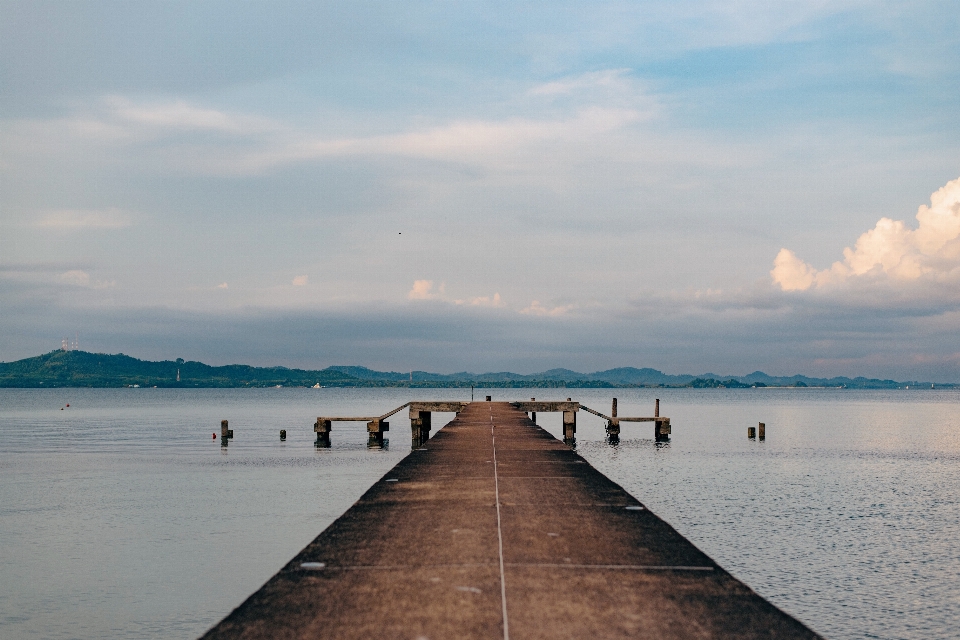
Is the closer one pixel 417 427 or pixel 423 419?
pixel 417 427

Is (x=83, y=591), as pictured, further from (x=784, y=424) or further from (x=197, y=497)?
(x=784, y=424)

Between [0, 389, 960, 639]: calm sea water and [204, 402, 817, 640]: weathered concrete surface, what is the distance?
171 inches

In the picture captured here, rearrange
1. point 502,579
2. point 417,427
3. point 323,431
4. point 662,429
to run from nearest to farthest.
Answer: point 502,579, point 417,427, point 323,431, point 662,429

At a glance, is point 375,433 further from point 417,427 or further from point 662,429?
point 662,429

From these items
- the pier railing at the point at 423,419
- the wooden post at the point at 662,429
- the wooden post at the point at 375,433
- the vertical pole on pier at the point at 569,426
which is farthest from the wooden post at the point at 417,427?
the wooden post at the point at 662,429

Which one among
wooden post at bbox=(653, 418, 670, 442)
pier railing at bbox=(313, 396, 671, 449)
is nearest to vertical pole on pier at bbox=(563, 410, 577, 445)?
pier railing at bbox=(313, 396, 671, 449)

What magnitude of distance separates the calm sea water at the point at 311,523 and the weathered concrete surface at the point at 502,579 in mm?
4355

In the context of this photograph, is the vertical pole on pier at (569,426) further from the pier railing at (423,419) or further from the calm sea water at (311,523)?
the calm sea water at (311,523)

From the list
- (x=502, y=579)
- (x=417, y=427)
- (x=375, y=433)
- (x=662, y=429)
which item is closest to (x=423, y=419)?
(x=417, y=427)

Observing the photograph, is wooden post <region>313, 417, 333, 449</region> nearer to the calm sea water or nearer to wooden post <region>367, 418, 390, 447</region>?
the calm sea water

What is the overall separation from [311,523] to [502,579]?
1545cm

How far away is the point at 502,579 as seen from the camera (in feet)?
31.1

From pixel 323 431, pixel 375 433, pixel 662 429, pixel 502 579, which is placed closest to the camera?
pixel 502 579

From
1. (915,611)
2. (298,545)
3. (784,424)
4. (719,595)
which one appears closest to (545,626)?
(719,595)
